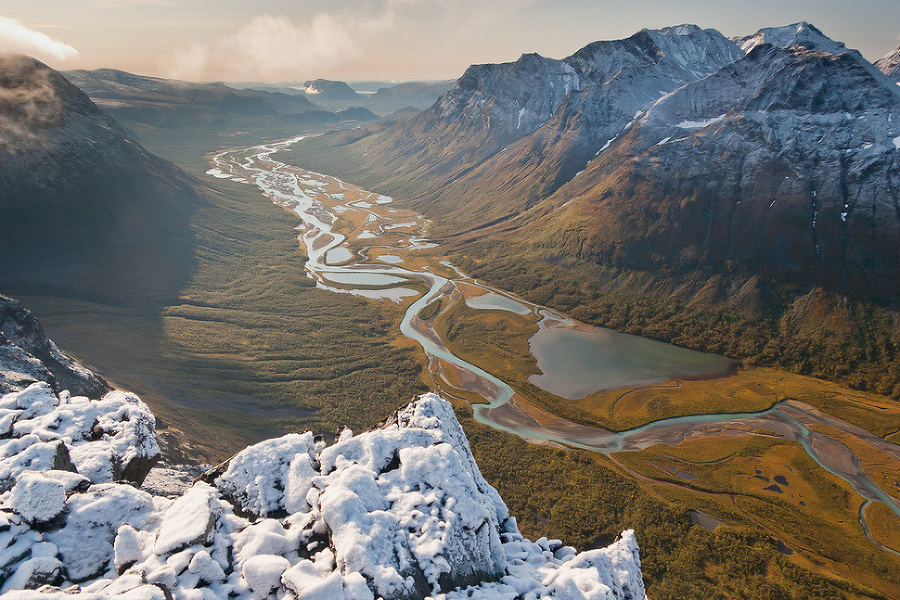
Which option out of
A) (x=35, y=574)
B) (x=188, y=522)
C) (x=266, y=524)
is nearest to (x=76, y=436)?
(x=35, y=574)

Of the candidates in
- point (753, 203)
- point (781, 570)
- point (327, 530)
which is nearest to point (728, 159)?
point (753, 203)

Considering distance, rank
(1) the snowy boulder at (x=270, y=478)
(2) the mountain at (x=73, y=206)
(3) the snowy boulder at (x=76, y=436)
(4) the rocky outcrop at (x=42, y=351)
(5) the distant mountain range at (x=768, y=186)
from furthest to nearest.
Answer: (5) the distant mountain range at (x=768, y=186) < (2) the mountain at (x=73, y=206) < (4) the rocky outcrop at (x=42, y=351) < (1) the snowy boulder at (x=270, y=478) < (3) the snowy boulder at (x=76, y=436)

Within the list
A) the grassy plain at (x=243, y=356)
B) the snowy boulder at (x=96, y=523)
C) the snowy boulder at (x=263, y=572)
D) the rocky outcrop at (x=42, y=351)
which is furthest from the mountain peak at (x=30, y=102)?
the snowy boulder at (x=263, y=572)

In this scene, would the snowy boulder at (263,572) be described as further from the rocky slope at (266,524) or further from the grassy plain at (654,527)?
the grassy plain at (654,527)

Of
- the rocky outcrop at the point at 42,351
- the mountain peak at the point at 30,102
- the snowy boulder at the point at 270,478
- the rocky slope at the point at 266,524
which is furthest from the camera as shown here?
the mountain peak at the point at 30,102

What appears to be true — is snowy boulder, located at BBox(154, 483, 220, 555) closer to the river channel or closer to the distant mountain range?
the river channel

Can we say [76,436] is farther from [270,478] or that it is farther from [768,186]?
[768,186]

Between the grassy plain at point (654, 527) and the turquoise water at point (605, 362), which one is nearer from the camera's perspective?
the grassy plain at point (654, 527)
